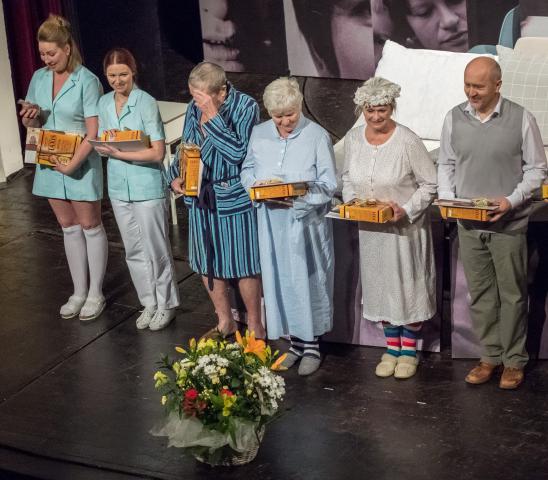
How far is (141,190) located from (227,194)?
515 mm

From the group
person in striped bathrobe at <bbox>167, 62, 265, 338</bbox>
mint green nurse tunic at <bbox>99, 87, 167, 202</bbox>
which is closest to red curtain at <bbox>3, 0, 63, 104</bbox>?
mint green nurse tunic at <bbox>99, 87, 167, 202</bbox>

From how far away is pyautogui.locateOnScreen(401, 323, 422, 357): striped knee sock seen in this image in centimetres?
532

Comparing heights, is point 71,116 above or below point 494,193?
above

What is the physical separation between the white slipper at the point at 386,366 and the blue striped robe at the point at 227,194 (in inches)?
27.5

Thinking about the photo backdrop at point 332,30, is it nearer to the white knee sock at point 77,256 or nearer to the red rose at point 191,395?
the white knee sock at point 77,256

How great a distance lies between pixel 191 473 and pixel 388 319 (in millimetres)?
1160

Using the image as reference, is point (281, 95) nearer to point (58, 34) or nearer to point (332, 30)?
point (58, 34)

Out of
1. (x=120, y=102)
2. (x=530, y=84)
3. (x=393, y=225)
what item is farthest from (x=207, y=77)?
(x=530, y=84)

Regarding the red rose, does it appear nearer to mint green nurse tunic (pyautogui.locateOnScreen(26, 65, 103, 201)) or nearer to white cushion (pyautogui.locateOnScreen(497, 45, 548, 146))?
mint green nurse tunic (pyautogui.locateOnScreen(26, 65, 103, 201))

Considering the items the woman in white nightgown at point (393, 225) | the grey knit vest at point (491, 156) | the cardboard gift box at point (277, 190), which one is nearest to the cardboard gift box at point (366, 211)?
the woman in white nightgown at point (393, 225)

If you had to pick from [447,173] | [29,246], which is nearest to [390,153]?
[447,173]

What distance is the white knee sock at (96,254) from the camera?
6094mm

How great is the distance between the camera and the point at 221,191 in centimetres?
541

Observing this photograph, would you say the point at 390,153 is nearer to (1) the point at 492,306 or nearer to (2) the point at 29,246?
(1) the point at 492,306
